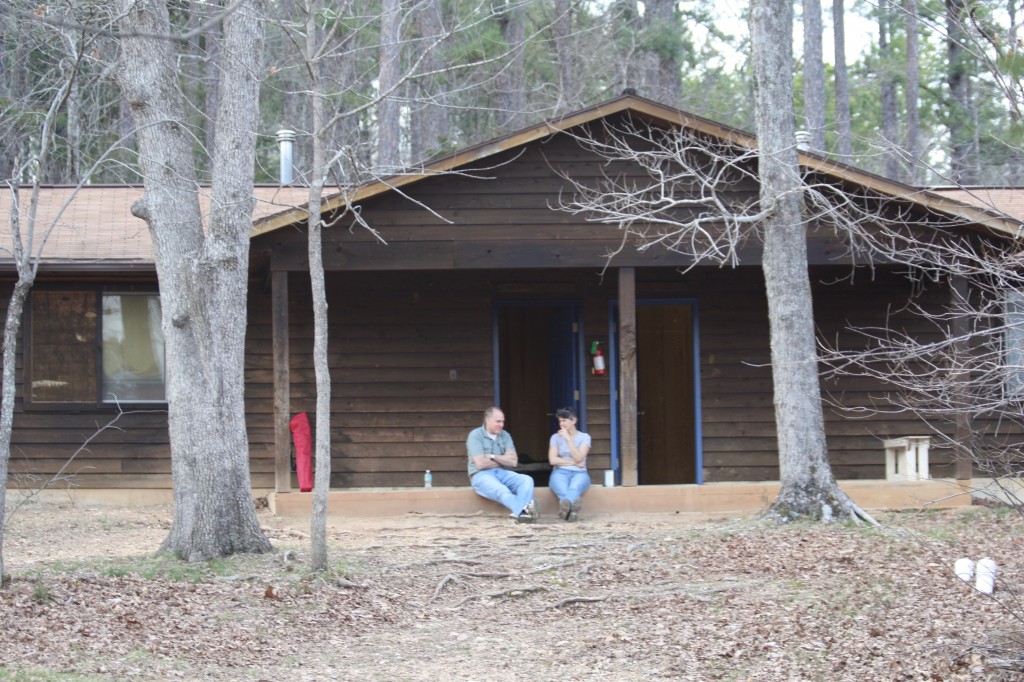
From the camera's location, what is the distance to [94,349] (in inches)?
508

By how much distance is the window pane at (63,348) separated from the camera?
12844 mm

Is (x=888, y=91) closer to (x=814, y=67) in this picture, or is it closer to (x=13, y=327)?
(x=814, y=67)

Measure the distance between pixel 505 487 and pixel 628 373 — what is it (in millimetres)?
1731

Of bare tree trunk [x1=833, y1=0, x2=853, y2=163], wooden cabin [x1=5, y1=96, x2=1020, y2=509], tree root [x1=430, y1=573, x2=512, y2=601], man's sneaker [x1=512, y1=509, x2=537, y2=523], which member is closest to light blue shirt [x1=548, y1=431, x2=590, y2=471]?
man's sneaker [x1=512, y1=509, x2=537, y2=523]

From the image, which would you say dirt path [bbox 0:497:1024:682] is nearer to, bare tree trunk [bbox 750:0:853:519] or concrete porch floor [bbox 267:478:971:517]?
bare tree trunk [bbox 750:0:853:519]

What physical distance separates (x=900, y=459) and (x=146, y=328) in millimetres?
8513

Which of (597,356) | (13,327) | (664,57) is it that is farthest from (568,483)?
(664,57)

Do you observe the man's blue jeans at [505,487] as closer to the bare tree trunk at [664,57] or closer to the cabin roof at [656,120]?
the cabin roof at [656,120]

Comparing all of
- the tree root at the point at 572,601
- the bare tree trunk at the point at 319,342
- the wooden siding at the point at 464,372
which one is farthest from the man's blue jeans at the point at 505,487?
the bare tree trunk at the point at 319,342

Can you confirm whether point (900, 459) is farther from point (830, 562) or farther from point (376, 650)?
point (376, 650)

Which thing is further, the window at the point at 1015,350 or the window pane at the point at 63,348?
the window pane at the point at 63,348

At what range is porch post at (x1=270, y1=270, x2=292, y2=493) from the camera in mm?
11633

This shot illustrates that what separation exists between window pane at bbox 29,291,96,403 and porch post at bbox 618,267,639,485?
19.4 ft

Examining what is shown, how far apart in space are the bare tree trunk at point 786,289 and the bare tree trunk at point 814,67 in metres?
13.1
